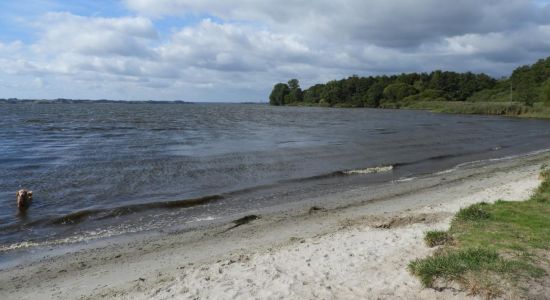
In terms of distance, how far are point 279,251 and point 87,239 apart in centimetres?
661

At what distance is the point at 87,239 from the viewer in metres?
13.6

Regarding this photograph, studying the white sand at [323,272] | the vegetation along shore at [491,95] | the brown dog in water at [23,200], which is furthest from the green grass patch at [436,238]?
the vegetation along shore at [491,95]

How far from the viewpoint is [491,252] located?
8.70 metres

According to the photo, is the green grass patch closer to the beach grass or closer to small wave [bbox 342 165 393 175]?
the beach grass

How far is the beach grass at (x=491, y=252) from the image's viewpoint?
302 inches

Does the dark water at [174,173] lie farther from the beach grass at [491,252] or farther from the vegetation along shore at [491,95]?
the vegetation along shore at [491,95]

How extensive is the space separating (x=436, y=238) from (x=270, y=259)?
12.8 ft

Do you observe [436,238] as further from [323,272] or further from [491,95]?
[491,95]

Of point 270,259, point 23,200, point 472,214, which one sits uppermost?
point 472,214

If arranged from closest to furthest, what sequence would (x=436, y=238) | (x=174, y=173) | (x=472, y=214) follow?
(x=436, y=238)
(x=472, y=214)
(x=174, y=173)

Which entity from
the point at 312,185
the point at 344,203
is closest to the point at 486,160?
the point at 312,185

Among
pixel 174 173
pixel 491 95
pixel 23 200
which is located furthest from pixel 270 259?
pixel 491 95

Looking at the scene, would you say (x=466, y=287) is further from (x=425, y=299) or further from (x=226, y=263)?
(x=226, y=263)

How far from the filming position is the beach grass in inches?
302
